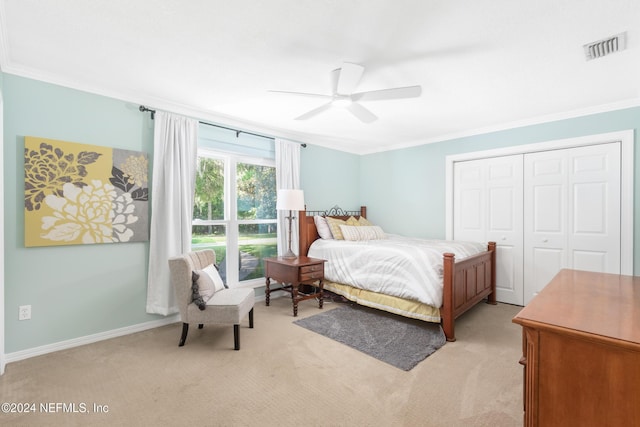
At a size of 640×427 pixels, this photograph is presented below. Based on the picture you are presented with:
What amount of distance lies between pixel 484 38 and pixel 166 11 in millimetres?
2088

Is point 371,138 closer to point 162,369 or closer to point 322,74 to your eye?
point 322,74

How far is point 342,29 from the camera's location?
1952 millimetres

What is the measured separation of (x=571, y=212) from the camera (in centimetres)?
355

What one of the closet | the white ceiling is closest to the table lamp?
the white ceiling

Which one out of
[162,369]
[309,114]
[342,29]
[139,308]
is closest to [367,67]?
[342,29]

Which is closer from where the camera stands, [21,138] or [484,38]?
[484,38]

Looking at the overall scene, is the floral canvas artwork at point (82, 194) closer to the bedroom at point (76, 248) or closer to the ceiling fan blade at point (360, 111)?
the bedroom at point (76, 248)

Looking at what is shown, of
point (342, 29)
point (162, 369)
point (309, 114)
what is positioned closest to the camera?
point (342, 29)

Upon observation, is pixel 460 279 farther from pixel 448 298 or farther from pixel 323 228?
pixel 323 228

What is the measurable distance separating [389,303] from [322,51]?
258 centimetres

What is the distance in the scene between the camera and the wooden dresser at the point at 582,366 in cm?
96

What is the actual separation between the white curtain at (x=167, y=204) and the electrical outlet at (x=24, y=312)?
900 mm

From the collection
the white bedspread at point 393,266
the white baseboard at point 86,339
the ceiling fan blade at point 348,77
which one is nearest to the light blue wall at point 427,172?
the white bedspread at point 393,266

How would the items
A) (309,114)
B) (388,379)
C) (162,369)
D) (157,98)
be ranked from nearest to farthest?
1. (388,379)
2. (162,369)
3. (309,114)
4. (157,98)
